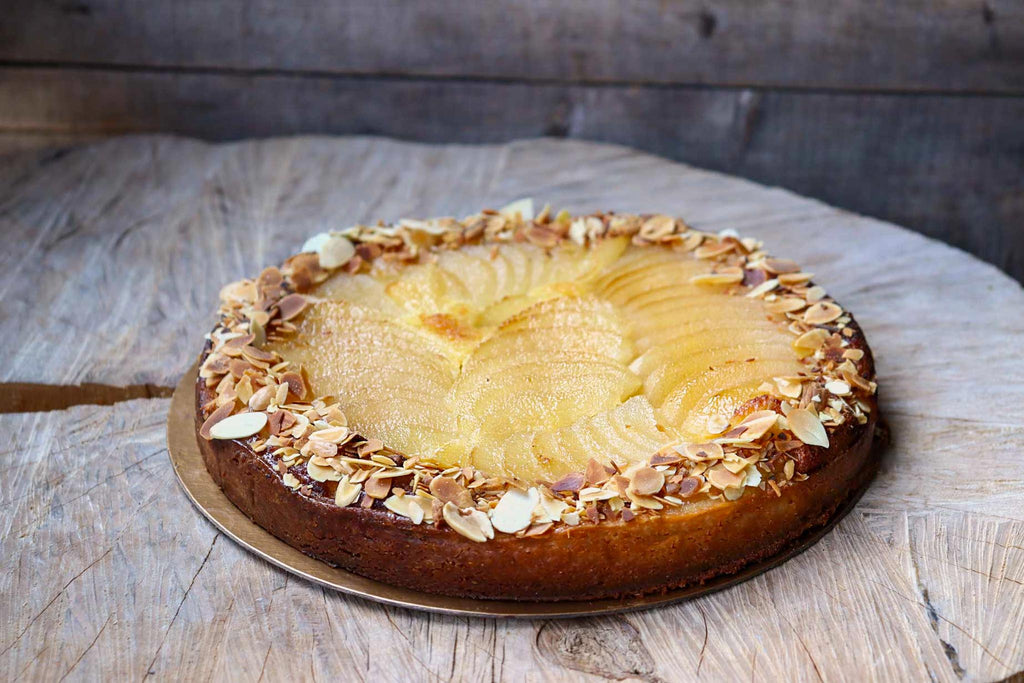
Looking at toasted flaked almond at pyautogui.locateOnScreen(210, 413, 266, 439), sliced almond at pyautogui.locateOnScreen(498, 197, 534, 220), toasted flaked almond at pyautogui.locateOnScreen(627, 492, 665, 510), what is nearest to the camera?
toasted flaked almond at pyautogui.locateOnScreen(627, 492, 665, 510)

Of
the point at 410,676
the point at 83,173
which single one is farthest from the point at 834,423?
the point at 83,173

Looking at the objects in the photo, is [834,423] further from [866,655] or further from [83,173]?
[83,173]

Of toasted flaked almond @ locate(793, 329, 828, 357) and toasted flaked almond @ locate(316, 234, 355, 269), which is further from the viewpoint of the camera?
toasted flaked almond @ locate(316, 234, 355, 269)

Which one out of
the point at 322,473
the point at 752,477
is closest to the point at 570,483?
the point at 752,477

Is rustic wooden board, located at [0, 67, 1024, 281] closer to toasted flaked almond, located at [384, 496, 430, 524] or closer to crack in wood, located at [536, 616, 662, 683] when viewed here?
toasted flaked almond, located at [384, 496, 430, 524]

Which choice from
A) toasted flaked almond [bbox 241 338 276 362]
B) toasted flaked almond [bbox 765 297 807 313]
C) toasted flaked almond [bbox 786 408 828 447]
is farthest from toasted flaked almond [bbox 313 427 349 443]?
toasted flaked almond [bbox 765 297 807 313]

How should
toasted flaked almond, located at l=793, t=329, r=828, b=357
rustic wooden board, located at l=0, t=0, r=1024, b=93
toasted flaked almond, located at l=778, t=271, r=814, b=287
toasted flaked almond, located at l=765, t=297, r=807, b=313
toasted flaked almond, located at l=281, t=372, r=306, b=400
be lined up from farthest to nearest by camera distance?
rustic wooden board, located at l=0, t=0, r=1024, b=93, toasted flaked almond, located at l=778, t=271, r=814, b=287, toasted flaked almond, located at l=765, t=297, r=807, b=313, toasted flaked almond, located at l=793, t=329, r=828, b=357, toasted flaked almond, located at l=281, t=372, r=306, b=400

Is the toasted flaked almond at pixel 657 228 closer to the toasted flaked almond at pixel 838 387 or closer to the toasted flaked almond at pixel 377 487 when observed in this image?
the toasted flaked almond at pixel 838 387
